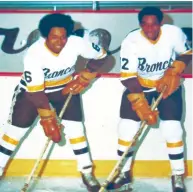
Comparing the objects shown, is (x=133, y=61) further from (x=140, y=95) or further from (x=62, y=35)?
(x=62, y=35)

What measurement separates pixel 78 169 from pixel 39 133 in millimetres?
349

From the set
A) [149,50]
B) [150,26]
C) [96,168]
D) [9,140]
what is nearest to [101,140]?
[96,168]

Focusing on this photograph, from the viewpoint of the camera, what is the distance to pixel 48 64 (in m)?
2.58

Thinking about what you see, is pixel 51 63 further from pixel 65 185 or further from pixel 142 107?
pixel 65 185

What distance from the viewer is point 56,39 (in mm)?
2525

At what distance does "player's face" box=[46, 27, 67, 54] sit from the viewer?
251 centimetres

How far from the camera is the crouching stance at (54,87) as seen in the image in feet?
8.34

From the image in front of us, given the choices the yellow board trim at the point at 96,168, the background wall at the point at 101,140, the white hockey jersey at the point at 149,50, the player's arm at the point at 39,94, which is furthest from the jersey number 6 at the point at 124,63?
the yellow board trim at the point at 96,168

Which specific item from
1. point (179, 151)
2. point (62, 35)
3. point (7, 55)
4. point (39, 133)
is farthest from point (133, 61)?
point (7, 55)

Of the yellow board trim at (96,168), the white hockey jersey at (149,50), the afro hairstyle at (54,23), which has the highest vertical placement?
the afro hairstyle at (54,23)

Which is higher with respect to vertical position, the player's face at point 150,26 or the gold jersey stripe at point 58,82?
the player's face at point 150,26

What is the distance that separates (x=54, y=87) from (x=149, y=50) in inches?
22.9

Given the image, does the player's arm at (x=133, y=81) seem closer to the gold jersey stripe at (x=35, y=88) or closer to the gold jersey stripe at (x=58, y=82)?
the gold jersey stripe at (x=58, y=82)

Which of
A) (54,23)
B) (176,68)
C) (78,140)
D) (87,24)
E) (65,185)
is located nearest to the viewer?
(54,23)
